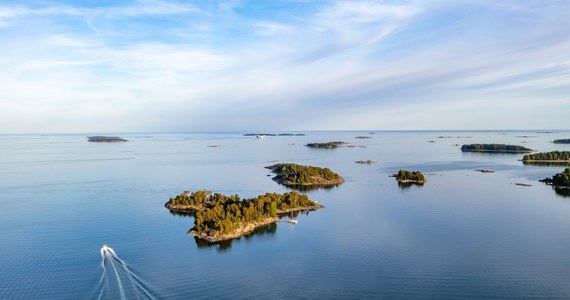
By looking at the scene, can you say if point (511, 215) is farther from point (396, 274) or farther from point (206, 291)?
point (206, 291)

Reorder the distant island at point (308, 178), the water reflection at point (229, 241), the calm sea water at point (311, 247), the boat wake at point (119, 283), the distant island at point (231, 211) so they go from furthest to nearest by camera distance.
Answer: the distant island at point (308, 178)
the distant island at point (231, 211)
the water reflection at point (229, 241)
the calm sea water at point (311, 247)
the boat wake at point (119, 283)

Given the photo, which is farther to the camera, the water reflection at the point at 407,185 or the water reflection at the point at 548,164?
the water reflection at the point at 548,164

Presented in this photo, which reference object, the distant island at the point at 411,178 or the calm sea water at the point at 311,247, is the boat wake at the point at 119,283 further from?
the distant island at the point at 411,178

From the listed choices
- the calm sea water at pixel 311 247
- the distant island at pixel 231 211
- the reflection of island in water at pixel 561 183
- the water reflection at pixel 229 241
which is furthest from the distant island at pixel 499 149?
Result: the water reflection at pixel 229 241

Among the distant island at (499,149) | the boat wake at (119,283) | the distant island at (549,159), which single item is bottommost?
the boat wake at (119,283)

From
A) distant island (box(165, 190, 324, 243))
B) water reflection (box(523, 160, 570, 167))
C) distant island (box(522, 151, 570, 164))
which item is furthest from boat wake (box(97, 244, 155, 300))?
distant island (box(522, 151, 570, 164))

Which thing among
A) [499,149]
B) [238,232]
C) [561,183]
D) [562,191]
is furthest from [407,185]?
[499,149]
